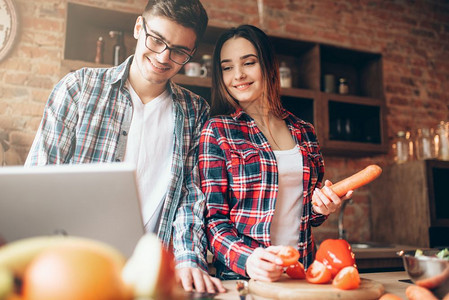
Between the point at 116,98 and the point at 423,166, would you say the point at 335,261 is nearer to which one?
the point at 116,98

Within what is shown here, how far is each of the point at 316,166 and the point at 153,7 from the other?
88 cm

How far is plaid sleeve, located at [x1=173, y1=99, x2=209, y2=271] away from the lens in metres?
1.07

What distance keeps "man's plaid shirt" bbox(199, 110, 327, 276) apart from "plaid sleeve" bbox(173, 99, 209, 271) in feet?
0.12

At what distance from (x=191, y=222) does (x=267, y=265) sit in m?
0.37

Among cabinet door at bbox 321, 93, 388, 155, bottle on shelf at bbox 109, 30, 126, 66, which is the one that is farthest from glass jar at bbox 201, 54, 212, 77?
cabinet door at bbox 321, 93, 388, 155

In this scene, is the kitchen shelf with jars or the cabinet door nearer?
the kitchen shelf with jars

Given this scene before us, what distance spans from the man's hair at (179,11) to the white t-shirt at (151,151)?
30 centimetres

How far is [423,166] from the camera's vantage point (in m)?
2.68

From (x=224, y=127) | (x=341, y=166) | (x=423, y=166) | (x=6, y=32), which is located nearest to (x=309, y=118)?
(x=341, y=166)

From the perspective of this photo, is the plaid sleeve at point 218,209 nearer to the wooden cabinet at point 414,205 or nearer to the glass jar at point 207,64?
the glass jar at point 207,64

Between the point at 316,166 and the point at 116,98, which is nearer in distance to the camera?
the point at 116,98

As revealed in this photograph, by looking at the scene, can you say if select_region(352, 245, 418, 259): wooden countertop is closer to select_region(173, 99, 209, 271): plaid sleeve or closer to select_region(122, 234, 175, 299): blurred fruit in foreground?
select_region(173, 99, 209, 271): plaid sleeve

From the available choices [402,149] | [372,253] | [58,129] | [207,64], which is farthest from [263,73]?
[402,149]

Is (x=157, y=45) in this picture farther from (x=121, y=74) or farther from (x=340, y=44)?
(x=340, y=44)
